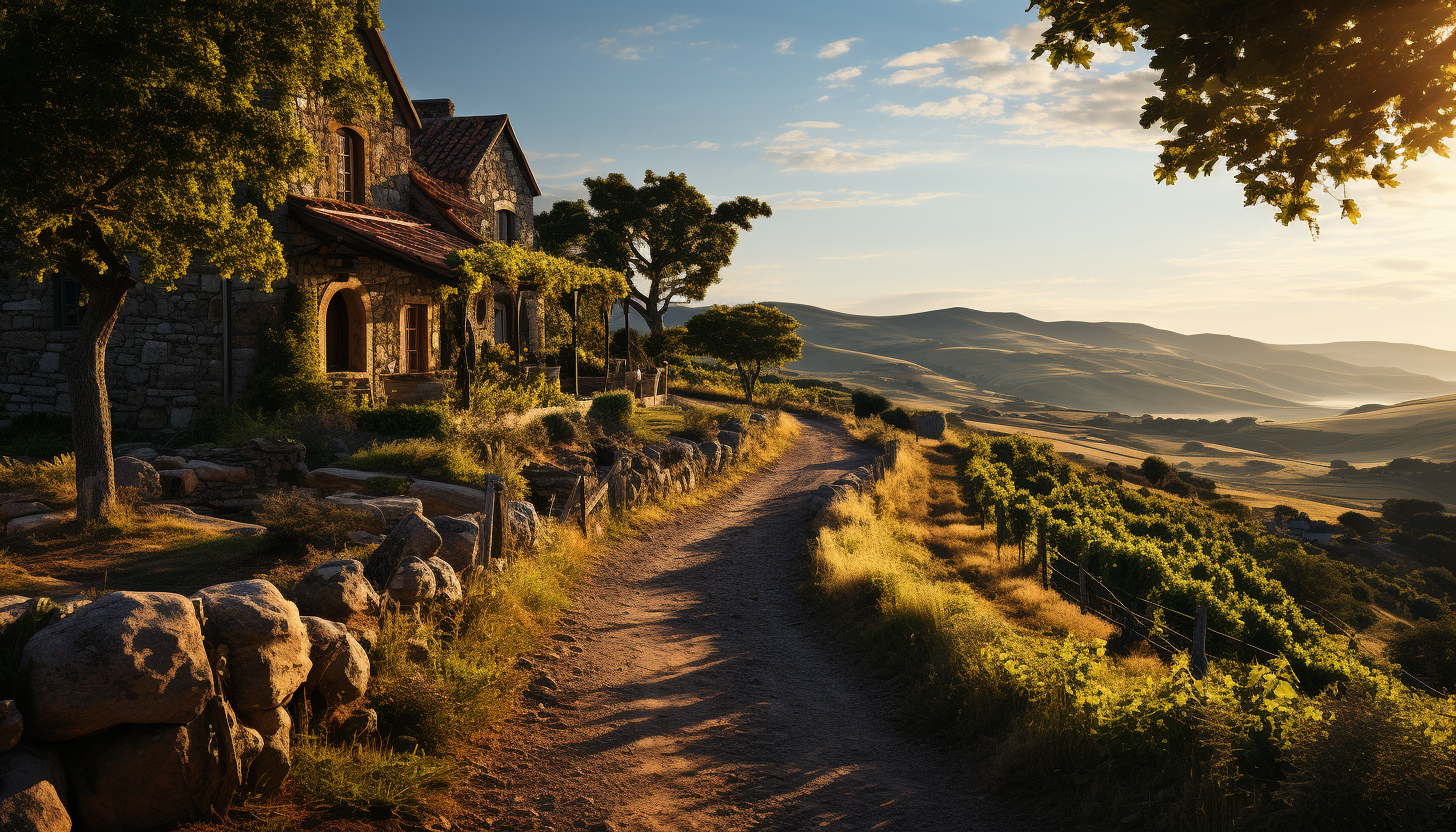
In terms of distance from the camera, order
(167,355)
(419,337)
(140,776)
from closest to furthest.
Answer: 1. (140,776)
2. (167,355)
3. (419,337)

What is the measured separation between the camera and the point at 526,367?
2272 cm

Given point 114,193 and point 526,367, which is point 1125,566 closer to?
point 526,367

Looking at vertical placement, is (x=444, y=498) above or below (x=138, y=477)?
below

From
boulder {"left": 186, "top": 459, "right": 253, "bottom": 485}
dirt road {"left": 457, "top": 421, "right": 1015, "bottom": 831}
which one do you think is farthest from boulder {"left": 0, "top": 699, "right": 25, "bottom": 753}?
boulder {"left": 186, "top": 459, "right": 253, "bottom": 485}

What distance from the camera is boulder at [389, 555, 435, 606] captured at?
712 cm

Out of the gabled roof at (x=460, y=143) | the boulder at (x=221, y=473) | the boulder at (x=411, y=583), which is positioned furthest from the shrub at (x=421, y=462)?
the gabled roof at (x=460, y=143)

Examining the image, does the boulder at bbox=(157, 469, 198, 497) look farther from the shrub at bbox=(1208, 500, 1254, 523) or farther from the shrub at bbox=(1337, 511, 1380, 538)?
the shrub at bbox=(1337, 511, 1380, 538)

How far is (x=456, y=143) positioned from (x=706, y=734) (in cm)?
2513

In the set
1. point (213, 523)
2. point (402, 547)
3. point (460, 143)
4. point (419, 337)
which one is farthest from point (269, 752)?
point (460, 143)

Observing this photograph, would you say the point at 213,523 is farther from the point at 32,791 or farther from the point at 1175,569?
the point at 1175,569

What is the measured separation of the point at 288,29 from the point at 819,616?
1022cm

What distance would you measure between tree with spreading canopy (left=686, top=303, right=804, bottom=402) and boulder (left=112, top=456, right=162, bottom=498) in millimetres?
30488

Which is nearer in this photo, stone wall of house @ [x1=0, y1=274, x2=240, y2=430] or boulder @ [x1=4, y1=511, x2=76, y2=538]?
boulder @ [x1=4, y1=511, x2=76, y2=538]

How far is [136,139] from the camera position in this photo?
8070mm
